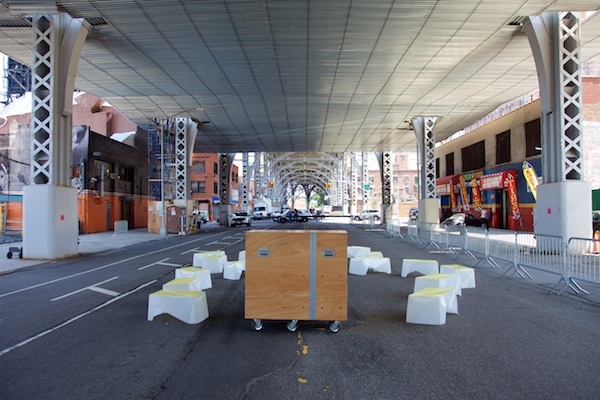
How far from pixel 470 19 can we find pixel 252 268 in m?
13.6

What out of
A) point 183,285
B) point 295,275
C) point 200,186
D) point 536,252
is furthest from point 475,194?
point 200,186

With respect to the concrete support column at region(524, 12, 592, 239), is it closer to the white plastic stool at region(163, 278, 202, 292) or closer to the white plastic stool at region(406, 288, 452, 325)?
the white plastic stool at region(406, 288, 452, 325)

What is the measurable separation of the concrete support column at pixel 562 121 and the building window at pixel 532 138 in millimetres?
13090

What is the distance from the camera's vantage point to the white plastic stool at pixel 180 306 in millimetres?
6422

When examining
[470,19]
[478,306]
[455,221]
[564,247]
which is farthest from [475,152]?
[478,306]

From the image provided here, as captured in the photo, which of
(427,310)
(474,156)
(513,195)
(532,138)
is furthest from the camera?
(474,156)

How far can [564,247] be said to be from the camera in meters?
8.91

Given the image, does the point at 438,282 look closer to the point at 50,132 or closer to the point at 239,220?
the point at 50,132

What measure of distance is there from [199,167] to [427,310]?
57.2 meters

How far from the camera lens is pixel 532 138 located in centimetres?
2764

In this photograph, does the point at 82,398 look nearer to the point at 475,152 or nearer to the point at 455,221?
the point at 455,221

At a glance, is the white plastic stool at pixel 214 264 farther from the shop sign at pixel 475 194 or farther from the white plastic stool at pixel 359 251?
the shop sign at pixel 475 194

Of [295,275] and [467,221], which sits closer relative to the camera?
[295,275]

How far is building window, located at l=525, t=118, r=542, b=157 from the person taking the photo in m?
26.9
